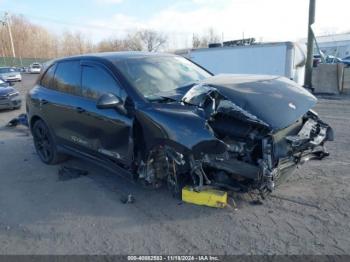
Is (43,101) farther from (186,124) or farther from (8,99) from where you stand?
(8,99)

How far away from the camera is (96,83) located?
184 inches

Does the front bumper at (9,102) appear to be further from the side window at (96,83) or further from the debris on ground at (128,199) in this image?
the debris on ground at (128,199)

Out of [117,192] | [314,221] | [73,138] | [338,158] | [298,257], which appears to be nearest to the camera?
[298,257]

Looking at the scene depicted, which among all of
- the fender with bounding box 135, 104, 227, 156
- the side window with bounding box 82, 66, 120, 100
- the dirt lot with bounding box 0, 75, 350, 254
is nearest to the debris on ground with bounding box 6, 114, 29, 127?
the dirt lot with bounding box 0, 75, 350, 254

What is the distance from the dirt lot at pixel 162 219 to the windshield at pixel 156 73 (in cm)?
140

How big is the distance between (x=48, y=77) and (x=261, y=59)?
11.7 m

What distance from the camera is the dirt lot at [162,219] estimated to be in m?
3.25

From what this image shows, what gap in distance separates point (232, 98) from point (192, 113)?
0.48m

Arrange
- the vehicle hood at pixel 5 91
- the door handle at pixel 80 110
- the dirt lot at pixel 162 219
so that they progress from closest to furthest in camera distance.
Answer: the dirt lot at pixel 162 219, the door handle at pixel 80 110, the vehicle hood at pixel 5 91

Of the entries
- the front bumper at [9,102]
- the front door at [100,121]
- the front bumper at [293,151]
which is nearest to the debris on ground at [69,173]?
the front door at [100,121]

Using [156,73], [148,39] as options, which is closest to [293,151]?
[156,73]

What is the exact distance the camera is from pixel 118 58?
15.4 ft

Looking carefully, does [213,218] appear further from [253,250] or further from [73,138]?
[73,138]

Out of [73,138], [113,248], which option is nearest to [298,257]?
[113,248]
